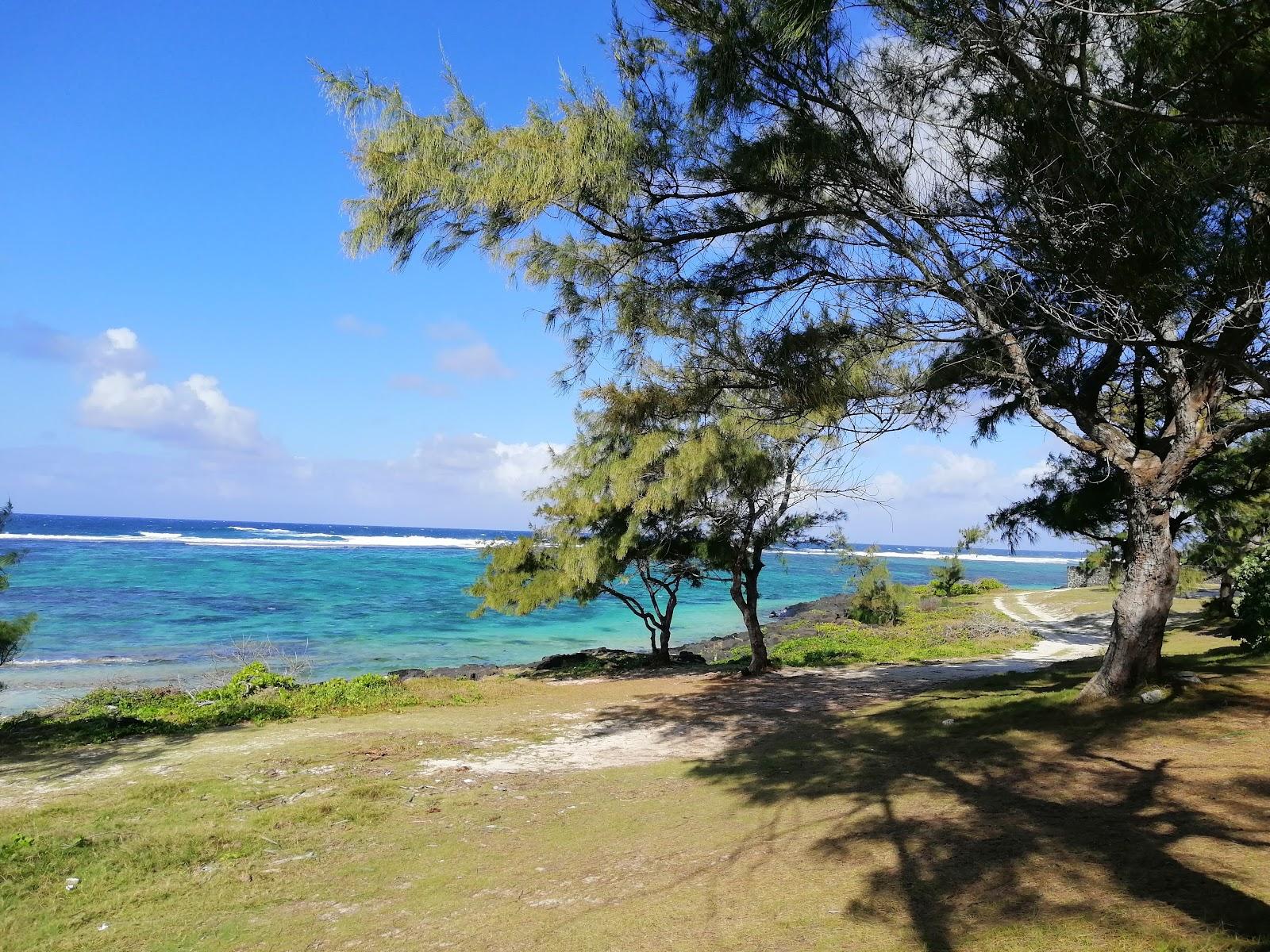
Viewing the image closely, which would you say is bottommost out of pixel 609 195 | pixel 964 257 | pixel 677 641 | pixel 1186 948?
pixel 677 641

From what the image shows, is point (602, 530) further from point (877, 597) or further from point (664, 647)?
point (877, 597)

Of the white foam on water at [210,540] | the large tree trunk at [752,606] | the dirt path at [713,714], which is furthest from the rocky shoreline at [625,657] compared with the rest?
the white foam on water at [210,540]

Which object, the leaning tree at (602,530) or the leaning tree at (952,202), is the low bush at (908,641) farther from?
the leaning tree at (952,202)

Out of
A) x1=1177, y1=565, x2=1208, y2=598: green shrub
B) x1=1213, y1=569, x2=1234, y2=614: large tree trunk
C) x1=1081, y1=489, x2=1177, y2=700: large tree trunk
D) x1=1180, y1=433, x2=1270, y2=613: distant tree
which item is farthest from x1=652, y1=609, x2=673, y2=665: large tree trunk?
x1=1213, y1=569, x2=1234, y2=614: large tree trunk

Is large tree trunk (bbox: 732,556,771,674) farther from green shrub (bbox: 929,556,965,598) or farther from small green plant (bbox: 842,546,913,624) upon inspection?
green shrub (bbox: 929,556,965,598)

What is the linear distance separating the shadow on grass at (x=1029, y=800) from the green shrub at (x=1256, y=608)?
88cm

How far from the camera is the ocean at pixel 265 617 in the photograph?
59.1 feet

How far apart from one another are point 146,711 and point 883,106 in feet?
33.6

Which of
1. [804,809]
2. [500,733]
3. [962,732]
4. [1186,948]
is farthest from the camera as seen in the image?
[500,733]

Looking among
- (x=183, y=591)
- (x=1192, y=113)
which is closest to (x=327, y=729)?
(x=1192, y=113)

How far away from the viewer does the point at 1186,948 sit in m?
2.62

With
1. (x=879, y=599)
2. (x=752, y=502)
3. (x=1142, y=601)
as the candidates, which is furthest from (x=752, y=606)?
(x=879, y=599)

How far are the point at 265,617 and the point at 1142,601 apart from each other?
90.6 feet

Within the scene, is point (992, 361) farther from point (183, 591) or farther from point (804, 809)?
point (183, 591)
